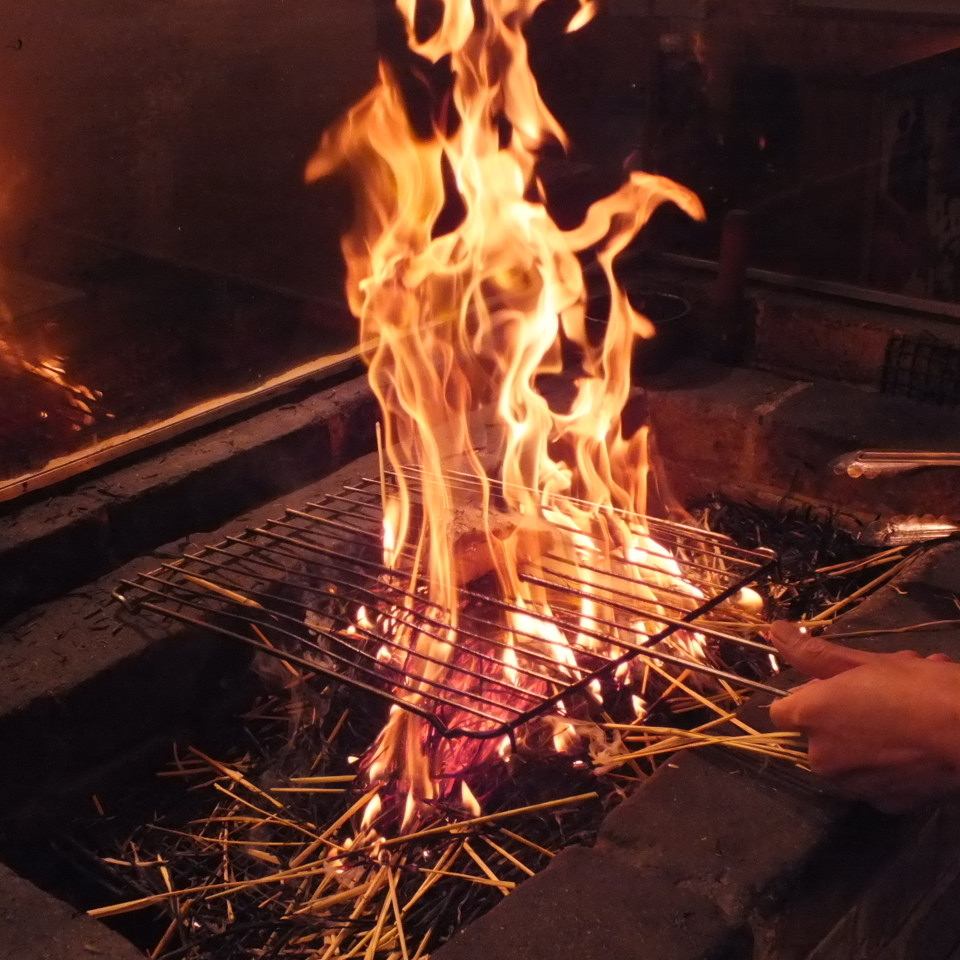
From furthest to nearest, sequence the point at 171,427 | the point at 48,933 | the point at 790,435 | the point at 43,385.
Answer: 1. the point at 790,435
2. the point at 171,427
3. the point at 43,385
4. the point at 48,933

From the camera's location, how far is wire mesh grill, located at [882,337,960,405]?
208 inches

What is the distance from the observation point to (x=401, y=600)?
3.90 meters

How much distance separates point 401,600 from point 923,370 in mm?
2946

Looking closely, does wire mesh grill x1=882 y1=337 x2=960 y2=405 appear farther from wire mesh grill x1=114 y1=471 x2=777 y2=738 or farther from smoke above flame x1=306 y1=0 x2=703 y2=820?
wire mesh grill x1=114 y1=471 x2=777 y2=738

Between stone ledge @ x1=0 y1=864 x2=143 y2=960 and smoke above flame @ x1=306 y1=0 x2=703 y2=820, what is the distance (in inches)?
84.0

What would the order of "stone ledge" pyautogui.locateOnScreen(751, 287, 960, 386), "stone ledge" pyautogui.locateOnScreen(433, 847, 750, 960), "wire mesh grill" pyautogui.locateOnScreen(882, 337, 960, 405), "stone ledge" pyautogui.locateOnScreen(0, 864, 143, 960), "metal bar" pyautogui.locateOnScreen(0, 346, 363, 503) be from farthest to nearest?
"stone ledge" pyautogui.locateOnScreen(751, 287, 960, 386) < "wire mesh grill" pyautogui.locateOnScreen(882, 337, 960, 405) < "metal bar" pyautogui.locateOnScreen(0, 346, 363, 503) < "stone ledge" pyautogui.locateOnScreen(0, 864, 143, 960) < "stone ledge" pyautogui.locateOnScreen(433, 847, 750, 960)

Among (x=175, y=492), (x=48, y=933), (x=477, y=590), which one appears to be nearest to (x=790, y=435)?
(x=477, y=590)

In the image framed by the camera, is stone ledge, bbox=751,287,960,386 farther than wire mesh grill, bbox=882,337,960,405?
Yes

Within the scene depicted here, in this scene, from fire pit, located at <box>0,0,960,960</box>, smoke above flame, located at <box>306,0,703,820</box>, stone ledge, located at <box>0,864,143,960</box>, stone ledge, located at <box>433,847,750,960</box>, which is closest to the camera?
stone ledge, located at <box>433,847,750,960</box>

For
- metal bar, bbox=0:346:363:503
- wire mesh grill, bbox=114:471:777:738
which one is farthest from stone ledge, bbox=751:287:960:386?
metal bar, bbox=0:346:363:503

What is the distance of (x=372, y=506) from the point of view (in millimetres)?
4270

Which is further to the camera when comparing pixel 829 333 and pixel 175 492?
pixel 829 333

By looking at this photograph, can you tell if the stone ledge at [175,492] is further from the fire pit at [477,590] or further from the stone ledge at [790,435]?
the stone ledge at [790,435]

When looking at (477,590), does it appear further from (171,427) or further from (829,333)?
(829,333)
